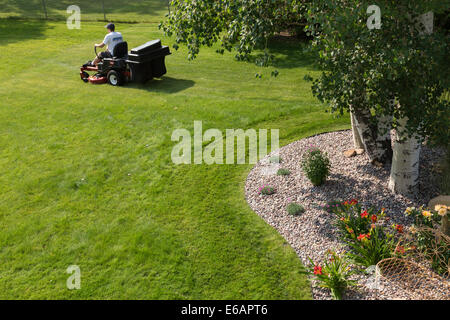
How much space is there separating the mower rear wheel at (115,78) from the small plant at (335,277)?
952 cm

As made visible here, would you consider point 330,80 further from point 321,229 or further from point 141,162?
point 141,162

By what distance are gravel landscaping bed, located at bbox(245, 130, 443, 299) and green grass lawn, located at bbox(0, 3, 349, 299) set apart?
27 centimetres

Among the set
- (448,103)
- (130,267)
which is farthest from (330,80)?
(130,267)

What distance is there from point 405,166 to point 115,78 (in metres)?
9.28

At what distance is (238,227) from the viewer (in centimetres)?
695

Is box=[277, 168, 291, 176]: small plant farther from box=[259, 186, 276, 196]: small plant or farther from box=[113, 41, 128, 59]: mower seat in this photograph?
box=[113, 41, 128, 59]: mower seat

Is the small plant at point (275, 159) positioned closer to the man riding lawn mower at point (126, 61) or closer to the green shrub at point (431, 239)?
the green shrub at point (431, 239)

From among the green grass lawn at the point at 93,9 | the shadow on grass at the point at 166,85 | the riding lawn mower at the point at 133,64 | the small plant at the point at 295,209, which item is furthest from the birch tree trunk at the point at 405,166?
the green grass lawn at the point at 93,9

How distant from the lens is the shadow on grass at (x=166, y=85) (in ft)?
42.9

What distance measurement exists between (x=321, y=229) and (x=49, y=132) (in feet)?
23.3

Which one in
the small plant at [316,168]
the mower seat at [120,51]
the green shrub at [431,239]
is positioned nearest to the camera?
the green shrub at [431,239]

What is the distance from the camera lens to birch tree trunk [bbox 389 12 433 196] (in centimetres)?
683

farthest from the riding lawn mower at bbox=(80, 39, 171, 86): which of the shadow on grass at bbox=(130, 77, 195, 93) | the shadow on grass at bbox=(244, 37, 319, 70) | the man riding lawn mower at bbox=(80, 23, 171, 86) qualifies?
the shadow on grass at bbox=(244, 37, 319, 70)

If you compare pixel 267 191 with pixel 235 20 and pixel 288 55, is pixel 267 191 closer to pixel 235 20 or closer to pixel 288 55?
pixel 235 20
